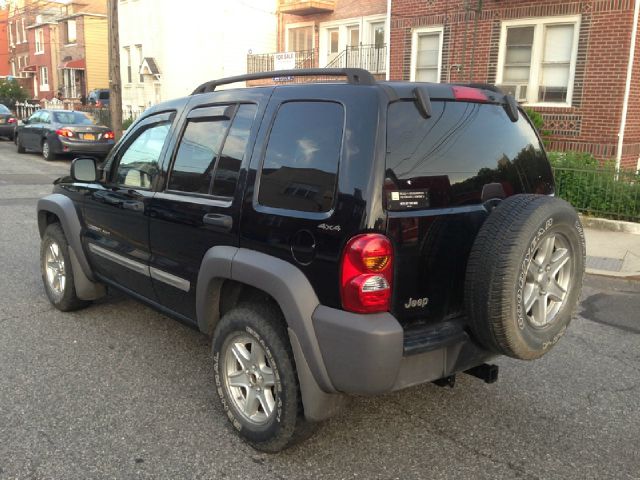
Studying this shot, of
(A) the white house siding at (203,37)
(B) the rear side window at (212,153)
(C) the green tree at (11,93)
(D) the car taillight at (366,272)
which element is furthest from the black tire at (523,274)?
(C) the green tree at (11,93)

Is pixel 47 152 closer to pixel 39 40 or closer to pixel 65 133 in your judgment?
pixel 65 133

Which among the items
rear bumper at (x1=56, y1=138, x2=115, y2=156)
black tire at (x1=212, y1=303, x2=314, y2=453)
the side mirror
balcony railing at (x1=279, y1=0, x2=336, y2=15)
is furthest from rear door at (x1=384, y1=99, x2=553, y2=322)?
balcony railing at (x1=279, y1=0, x2=336, y2=15)

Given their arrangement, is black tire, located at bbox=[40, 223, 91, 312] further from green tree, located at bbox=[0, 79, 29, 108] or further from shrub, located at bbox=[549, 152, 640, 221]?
green tree, located at bbox=[0, 79, 29, 108]

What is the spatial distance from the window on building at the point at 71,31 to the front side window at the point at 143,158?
41138 mm

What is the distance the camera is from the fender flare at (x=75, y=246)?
15.6 ft

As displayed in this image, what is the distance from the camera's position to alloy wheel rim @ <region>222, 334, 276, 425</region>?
3070 millimetres

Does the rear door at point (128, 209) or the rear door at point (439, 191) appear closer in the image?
the rear door at point (439, 191)

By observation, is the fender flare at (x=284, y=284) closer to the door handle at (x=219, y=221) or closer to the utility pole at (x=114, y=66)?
the door handle at (x=219, y=221)

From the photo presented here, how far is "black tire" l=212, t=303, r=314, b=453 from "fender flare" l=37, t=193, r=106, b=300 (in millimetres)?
2030

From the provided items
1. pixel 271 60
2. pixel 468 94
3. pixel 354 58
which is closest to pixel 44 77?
pixel 271 60

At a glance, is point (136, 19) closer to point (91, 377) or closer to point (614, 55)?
point (614, 55)

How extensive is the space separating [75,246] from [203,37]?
22.0m

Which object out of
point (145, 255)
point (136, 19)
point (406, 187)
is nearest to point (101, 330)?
point (145, 255)

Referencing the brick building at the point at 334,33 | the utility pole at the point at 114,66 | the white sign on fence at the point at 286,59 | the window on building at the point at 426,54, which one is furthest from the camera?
the brick building at the point at 334,33
